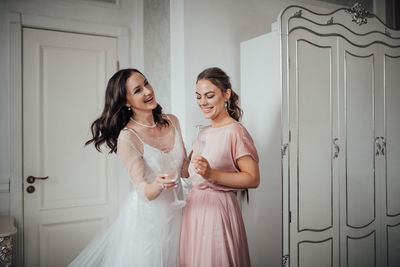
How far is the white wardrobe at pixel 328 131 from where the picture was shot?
214 cm

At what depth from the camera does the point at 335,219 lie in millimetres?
2328

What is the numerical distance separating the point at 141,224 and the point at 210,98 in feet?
2.34

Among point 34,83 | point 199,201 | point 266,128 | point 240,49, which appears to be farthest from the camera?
point 34,83

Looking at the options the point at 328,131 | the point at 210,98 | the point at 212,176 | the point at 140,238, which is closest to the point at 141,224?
the point at 140,238

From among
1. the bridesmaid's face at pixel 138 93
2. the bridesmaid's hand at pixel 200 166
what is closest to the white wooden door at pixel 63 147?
the bridesmaid's face at pixel 138 93

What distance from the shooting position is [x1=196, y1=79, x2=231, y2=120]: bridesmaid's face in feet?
5.43

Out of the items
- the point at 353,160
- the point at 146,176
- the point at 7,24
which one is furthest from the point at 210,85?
the point at 7,24

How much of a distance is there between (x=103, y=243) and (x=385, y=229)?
215cm

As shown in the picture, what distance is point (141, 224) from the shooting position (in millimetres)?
1661

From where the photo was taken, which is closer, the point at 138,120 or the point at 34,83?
the point at 138,120

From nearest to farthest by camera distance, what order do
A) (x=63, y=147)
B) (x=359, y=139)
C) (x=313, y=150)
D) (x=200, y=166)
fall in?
(x=200, y=166)
(x=313, y=150)
(x=359, y=139)
(x=63, y=147)

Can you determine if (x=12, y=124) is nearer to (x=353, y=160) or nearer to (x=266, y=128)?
(x=266, y=128)

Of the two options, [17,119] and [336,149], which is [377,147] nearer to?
[336,149]

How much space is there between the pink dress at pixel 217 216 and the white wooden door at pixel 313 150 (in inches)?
25.4
